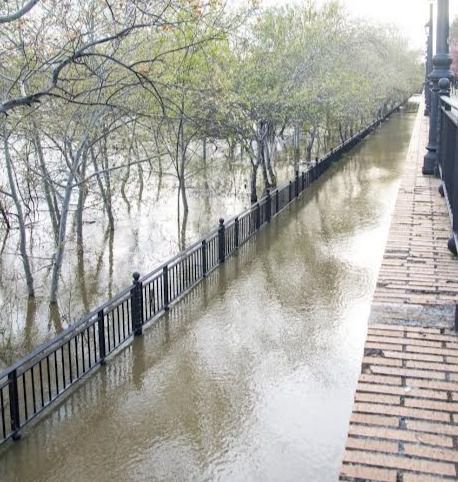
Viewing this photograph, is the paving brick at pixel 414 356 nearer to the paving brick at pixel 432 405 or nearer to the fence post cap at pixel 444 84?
the paving brick at pixel 432 405

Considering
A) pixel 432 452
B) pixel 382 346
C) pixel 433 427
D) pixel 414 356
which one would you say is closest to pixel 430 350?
pixel 414 356

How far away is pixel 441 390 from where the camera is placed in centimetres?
351

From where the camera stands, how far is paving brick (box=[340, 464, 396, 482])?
272 centimetres

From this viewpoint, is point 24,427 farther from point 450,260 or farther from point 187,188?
point 187,188

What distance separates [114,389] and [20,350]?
273cm

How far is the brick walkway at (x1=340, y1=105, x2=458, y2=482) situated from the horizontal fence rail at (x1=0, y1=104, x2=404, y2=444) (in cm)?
132

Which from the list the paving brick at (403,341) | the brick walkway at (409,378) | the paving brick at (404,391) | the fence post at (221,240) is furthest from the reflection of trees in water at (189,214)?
the paving brick at (404,391)

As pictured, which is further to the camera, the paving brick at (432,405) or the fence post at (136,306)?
the fence post at (136,306)

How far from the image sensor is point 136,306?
10305 millimetres

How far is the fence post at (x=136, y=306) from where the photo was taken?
10289 millimetres

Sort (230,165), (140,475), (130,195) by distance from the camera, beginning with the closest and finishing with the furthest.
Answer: (140,475)
(130,195)
(230,165)

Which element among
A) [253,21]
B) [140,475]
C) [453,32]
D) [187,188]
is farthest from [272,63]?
[453,32]

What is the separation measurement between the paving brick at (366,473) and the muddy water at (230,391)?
3749mm

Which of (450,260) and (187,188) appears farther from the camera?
(187,188)
